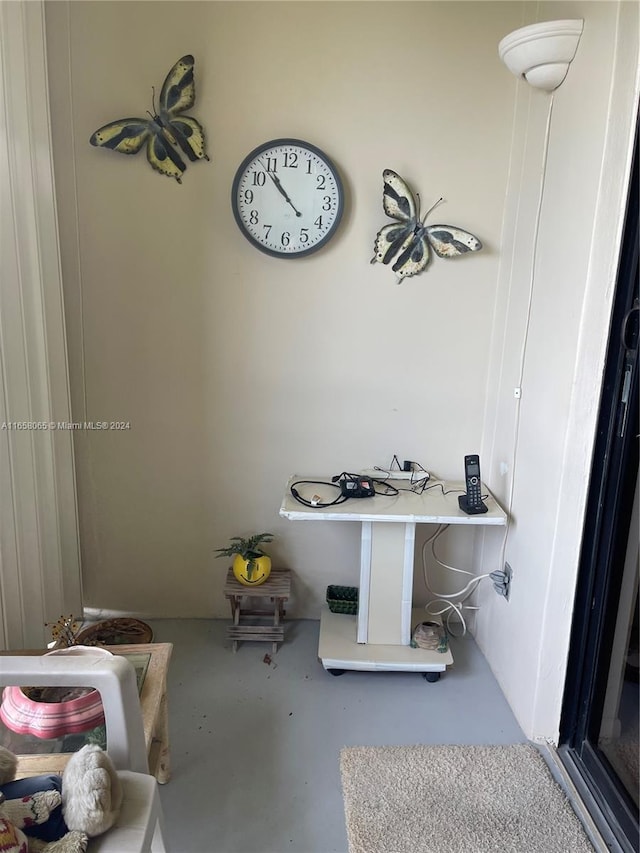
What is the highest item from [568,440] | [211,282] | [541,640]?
[211,282]

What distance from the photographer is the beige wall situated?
6.28ft

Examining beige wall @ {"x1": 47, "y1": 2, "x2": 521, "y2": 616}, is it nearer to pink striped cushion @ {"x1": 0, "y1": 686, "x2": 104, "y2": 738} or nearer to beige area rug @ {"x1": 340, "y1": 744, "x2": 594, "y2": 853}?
beige area rug @ {"x1": 340, "y1": 744, "x2": 594, "y2": 853}

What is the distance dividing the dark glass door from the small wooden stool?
0.95m

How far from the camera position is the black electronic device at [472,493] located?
1849 mm

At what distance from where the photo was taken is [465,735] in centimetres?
175

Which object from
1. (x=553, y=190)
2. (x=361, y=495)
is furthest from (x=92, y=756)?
(x=553, y=190)

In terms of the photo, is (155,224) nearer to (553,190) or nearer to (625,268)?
(553,190)

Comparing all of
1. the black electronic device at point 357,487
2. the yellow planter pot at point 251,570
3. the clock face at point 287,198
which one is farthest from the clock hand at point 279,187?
the yellow planter pot at point 251,570

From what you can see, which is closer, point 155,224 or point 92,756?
point 92,756

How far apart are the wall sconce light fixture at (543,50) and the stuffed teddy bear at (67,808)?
6.25 feet

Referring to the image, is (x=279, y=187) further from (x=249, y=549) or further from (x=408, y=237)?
(x=249, y=549)

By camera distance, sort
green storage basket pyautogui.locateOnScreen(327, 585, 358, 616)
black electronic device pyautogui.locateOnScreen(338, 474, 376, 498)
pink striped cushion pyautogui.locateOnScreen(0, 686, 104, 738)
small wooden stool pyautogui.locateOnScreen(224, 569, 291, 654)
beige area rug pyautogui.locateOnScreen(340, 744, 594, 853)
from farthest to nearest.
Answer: green storage basket pyautogui.locateOnScreen(327, 585, 358, 616), small wooden stool pyautogui.locateOnScreen(224, 569, 291, 654), black electronic device pyautogui.locateOnScreen(338, 474, 376, 498), beige area rug pyautogui.locateOnScreen(340, 744, 594, 853), pink striped cushion pyautogui.locateOnScreen(0, 686, 104, 738)

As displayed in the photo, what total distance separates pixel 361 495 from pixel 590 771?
0.97 m

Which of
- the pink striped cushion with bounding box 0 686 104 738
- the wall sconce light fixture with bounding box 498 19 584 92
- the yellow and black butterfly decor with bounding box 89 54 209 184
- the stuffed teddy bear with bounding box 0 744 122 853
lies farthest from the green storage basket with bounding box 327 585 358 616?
the wall sconce light fixture with bounding box 498 19 584 92
